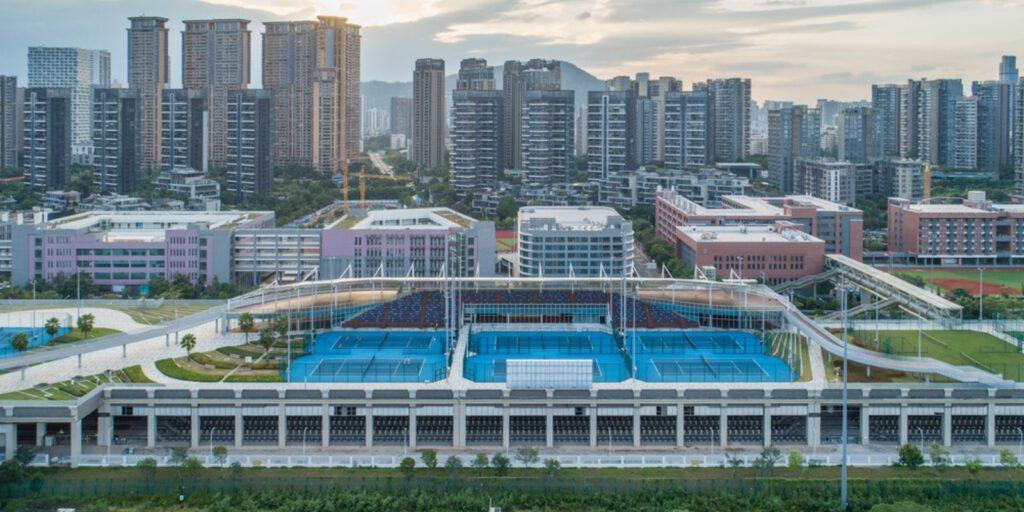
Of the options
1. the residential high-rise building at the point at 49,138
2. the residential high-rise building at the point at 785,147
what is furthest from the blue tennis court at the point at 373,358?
the residential high-rise building at the point at 785,147

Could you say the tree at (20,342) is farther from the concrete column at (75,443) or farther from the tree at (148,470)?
the tree at (148,470)

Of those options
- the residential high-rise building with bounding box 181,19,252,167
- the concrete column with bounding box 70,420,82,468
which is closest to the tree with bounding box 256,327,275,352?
the concrete column with bounding box 70,420,82,468

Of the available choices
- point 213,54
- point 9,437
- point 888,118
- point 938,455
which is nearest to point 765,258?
point 938,455

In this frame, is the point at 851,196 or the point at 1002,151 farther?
the point at 1002,151

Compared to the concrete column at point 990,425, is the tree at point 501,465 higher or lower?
lower

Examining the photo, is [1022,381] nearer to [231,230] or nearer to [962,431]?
[962,431]

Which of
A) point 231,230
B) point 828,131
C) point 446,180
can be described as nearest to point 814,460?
point 231,230

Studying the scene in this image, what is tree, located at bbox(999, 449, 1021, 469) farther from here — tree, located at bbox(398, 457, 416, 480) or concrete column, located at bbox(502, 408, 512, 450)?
tree, located at bbox(398, 457, 416, 480)
